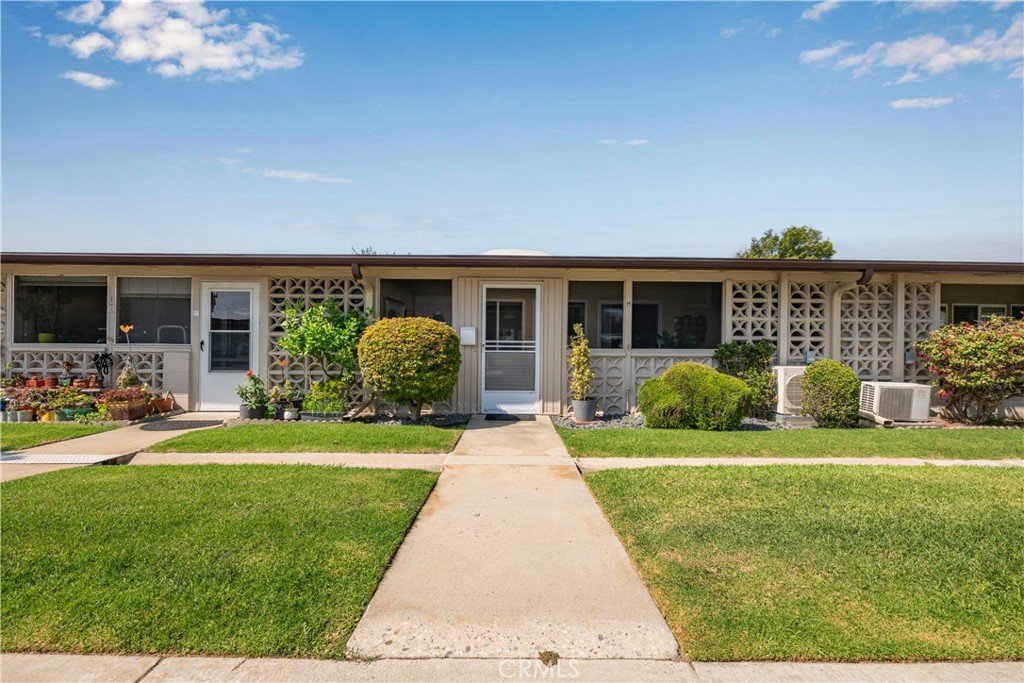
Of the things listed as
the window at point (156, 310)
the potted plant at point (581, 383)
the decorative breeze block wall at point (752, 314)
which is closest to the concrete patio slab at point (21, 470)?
the window at point (156, 310)

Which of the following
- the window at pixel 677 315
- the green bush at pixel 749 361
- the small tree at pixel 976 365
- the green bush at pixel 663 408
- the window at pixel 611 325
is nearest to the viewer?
the green bush at pixel 663 408

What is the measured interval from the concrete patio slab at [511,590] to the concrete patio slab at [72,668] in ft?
3.11

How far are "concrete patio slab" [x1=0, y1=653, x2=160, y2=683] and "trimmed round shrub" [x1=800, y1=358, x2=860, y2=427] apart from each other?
9232mm

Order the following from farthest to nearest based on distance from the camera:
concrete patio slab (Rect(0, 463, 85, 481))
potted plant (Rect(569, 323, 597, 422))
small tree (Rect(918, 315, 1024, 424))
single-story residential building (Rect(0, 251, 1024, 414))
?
single-story residential building (Rect(0, 251, 1024, 414))
potted plant (Rect(569, 323, 597, 422))
small tree (Rect(918, 315, 1024, 424))
concrete patio slab (Rect(0, 463, 85, 481))

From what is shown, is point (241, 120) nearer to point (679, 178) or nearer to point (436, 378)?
point (436, 378)

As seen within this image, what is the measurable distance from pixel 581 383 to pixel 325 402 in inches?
175

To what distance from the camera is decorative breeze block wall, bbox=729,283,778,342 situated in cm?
1002

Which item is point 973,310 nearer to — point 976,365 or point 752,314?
point 976,365

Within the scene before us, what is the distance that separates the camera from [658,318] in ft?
35.1

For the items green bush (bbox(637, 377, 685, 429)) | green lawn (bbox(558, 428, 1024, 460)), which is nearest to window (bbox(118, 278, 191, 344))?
green lawn (bbox(558, 428, 1024, 460))

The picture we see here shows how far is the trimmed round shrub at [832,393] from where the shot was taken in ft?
28.1

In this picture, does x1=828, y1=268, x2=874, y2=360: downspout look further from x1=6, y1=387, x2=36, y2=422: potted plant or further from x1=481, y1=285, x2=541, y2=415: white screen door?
x1=6, y1=387, x2=36, y2=422: potted plant

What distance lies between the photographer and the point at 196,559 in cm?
337

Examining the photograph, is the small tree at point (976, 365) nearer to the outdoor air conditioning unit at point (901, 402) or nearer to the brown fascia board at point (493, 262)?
the outdoor air conditioning unit at point (901, 402)
